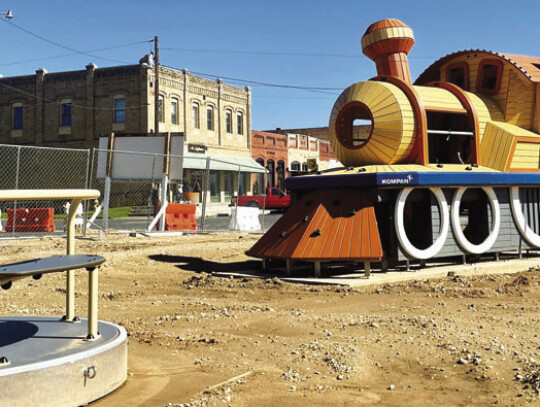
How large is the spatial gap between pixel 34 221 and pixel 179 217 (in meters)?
4.67

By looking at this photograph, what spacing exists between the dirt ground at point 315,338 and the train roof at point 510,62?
4347 mm

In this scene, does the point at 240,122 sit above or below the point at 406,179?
above

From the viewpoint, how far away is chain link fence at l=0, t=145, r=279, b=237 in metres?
19.9

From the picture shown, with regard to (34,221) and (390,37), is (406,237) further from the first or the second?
(34,221)

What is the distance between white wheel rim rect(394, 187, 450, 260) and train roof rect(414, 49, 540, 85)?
11.6 feet

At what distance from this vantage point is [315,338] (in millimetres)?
6609

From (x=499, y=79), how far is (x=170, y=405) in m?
11.1

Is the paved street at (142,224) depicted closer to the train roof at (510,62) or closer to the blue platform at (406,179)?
the train roof at (510,62)

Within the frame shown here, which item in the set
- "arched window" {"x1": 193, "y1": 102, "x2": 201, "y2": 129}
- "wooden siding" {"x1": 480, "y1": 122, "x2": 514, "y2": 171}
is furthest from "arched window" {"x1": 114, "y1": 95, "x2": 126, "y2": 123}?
"wooden siding" {"x1": 480, "y1": 122, "x2": 514, "y2": 171}

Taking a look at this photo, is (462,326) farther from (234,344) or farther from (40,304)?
(40,304)

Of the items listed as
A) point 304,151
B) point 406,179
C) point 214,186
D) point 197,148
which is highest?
point 304,151

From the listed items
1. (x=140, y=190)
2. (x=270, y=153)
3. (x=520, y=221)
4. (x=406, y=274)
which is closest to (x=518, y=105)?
(x=520, y=221)

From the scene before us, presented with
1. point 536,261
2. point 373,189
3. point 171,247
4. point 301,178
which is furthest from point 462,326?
point 171,247

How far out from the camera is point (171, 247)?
602 inches
